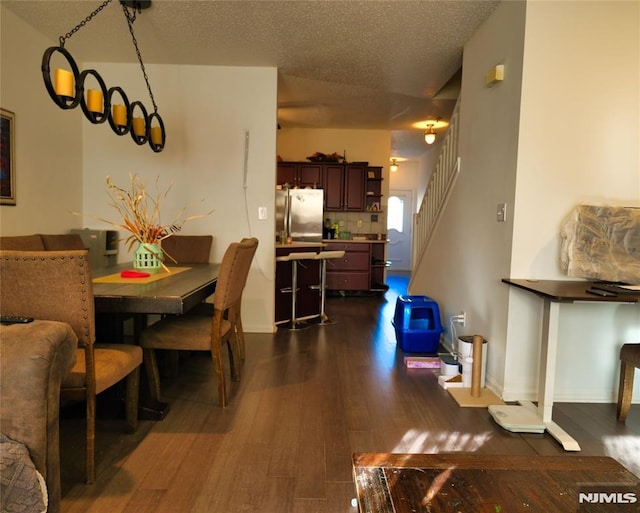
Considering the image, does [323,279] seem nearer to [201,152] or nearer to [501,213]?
[201,152]

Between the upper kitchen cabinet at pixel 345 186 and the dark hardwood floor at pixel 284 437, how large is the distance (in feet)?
12.5

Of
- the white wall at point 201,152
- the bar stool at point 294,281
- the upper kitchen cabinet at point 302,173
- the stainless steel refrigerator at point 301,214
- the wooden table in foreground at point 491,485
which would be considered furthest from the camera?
the upper kitchen cabinet at point 302,173

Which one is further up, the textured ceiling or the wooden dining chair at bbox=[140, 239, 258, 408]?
the textured ceiling

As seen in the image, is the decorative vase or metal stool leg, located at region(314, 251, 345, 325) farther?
metal stool leg, located at region(314, 251, 345, 325)

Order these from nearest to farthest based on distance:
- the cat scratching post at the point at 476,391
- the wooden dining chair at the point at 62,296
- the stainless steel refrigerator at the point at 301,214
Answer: the wooden dining chair at the point at 62,296 → the cat scratching post at the point at 476,391 → the stainless steel refrigerator at the point at 301,214

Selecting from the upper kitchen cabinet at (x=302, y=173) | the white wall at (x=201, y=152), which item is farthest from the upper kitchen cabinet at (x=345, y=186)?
the white wall at (x=201, y=152)

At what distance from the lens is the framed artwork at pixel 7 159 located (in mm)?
3064

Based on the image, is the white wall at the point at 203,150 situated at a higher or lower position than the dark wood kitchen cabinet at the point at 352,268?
higher

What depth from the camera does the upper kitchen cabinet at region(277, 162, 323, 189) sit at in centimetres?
665

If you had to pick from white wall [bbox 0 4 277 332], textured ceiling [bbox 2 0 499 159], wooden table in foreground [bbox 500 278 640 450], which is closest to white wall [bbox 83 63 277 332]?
white wall [bbox 0 4 277 332]

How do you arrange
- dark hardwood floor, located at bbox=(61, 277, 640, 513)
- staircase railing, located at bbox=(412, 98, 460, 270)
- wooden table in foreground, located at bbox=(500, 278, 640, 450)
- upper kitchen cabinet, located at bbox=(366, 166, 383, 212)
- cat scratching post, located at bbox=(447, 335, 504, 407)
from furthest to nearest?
upper kitchen cabinet, located at bbox=(366, 166, 383, 212) < staircase railing, located at bbox=(412, 98, 460, 270) < cat scratching post, located at bbox=(447, 335, 504, 407) < wooden table in foreground, located at bbox=(500, 278, 640, 450) < dark hardwood floor, located at bbox=(61, 277, 640, 513)

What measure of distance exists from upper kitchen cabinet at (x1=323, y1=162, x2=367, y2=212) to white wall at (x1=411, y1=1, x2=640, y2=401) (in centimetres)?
391

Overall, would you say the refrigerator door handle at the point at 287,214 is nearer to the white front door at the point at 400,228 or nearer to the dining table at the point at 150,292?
the dining table at the point at 150,292

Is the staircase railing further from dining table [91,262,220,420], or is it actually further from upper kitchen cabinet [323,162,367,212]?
dining table [91,262,220,420]
